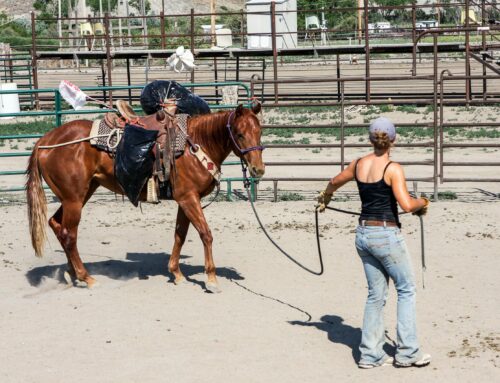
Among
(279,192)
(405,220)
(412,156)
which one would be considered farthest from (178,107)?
(412,156)

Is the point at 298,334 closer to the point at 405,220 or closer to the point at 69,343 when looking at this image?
the point at 69,343

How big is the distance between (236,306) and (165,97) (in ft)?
7.18

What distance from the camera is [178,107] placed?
8.81 metres

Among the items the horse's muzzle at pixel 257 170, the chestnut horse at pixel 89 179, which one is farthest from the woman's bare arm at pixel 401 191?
the chestnut horse at pixel 89 179

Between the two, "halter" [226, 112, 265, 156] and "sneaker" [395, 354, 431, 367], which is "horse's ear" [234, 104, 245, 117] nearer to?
"halter" [226, 112, 265, 156]

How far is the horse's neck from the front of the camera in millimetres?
8156

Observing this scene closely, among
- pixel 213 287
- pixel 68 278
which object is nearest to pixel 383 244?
pixel 213 287

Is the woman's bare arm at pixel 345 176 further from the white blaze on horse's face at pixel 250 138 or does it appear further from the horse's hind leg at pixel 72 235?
the horse's hind leg at pixel 72 235

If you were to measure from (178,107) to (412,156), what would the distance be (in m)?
7.69

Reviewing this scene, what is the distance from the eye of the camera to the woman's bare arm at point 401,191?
18.7ft

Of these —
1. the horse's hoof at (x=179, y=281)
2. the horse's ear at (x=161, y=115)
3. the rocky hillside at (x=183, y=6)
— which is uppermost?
the rocky hillside at (x=183, y=6)

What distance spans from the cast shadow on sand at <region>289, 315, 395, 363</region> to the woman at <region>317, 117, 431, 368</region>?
36 centimetres

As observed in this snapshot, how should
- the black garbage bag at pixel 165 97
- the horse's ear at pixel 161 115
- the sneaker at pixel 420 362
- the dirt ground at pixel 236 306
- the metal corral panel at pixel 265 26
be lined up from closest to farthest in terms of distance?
the sneaker at pixel 420 362 < the dirt ground at pixel 236 306 < the horse's ear at pixel 161 115 < the black garbage bag at pixel 165 97 < the metal corral panel at pixel 265 26

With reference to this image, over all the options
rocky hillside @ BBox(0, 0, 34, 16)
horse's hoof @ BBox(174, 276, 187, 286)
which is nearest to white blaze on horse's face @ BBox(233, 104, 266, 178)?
horse's hoof @ BBox(174, 276, 187, 286)
